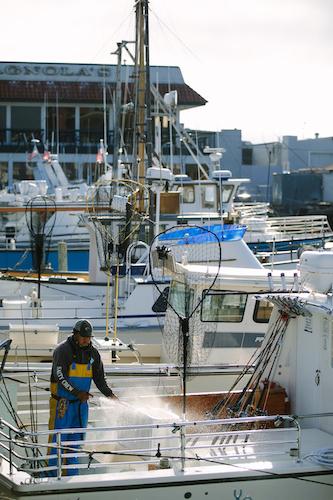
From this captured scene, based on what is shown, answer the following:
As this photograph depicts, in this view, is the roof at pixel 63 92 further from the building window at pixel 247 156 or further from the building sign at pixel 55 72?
the building window at pixel 247 156

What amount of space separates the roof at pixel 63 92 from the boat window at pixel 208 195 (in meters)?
21.2

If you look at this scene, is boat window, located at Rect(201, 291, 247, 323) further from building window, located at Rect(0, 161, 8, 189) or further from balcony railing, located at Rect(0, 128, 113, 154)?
building window, located at Rect(0, 161, 8, 189)

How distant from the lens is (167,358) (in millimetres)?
14453

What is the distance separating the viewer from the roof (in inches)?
1927

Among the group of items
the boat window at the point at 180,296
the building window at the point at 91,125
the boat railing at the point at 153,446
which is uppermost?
the building window at the point at 91,125

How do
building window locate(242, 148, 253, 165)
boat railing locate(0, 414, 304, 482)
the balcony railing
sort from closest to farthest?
boat railing locate(0, 414, 304, 482)
the balcony railing
building window locate(242, 148, 253, 165)

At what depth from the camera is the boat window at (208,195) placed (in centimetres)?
2811

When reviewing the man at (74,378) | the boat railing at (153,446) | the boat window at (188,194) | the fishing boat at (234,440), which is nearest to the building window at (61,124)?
the boat window at (188,194)

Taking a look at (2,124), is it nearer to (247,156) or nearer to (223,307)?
(247,156)

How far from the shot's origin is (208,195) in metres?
28.2

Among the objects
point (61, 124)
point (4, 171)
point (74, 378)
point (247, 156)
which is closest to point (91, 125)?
point (61, 124)

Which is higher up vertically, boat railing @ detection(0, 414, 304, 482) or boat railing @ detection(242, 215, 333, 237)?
boat railing @ detection(242, 215, 333, 237)

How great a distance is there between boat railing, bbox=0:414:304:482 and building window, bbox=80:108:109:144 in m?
39.3

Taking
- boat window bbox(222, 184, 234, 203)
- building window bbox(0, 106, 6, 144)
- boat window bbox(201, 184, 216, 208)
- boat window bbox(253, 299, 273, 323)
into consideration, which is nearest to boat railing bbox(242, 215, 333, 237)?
boat window bbox(222, 184, 234, 203)
